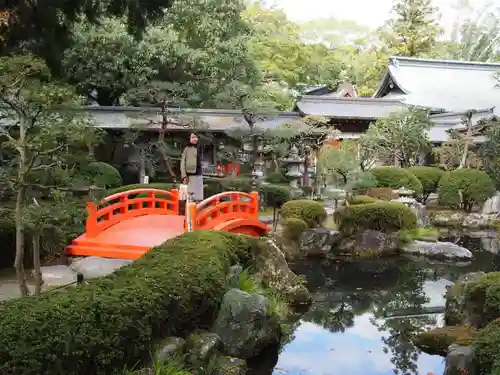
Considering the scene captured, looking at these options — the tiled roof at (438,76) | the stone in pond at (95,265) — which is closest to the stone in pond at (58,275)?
the stone in pond at (95,265)

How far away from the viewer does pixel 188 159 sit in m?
10.8

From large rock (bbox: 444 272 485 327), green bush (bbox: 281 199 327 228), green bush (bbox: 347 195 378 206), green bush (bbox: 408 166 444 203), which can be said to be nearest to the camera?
large rock (bbox: 444 272 485 327)

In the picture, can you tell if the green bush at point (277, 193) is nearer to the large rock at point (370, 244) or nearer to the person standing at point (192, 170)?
the large rock at point (370, 244)

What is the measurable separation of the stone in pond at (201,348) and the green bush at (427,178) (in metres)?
16.8

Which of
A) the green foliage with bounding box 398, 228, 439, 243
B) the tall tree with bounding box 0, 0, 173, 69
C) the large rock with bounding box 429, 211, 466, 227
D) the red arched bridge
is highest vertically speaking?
the tall tree with bounding box 0, 0, 173, 69

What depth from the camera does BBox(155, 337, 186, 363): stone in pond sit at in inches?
236

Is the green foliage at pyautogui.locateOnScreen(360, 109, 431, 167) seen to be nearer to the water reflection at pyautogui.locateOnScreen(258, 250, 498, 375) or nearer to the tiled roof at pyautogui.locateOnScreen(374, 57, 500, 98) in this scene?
the water reflection at pyautogui.locateOnScreen(258, 250, 498, 375)

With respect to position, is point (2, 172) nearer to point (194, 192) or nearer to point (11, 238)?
point (11, 238)

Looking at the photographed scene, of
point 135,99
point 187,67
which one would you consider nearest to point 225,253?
point 135,99

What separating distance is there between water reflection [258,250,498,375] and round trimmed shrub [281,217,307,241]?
1.02 meters

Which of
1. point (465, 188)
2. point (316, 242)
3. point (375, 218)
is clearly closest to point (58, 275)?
point (316, 242)

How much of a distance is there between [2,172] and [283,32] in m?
36.1

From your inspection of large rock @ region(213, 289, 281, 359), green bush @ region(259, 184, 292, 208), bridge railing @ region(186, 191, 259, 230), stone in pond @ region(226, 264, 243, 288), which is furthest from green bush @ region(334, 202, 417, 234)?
large rock @ region(213, 289, 281, 359)

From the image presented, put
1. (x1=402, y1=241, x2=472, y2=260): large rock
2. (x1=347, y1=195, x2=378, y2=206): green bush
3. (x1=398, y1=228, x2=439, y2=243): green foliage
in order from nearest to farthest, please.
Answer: (x1=402, y1=241, x2=472, y2=260): large rock
(x1=398, y1=228, x2=439, y2=243): green foliage
(x1=347, y1=195, x2=378, y2=206): green bush
